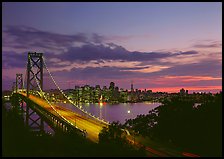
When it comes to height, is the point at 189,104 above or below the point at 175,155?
above

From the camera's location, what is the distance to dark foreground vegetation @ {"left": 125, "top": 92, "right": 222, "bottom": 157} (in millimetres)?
22062

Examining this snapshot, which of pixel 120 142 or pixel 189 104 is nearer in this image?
pixel 120 142

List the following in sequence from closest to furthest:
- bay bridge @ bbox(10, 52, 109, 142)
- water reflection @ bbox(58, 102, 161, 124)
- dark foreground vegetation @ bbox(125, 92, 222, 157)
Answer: dark foreground vegetation @ bbox(125, 92, 222, 157) → bay bridge @ bbox(10, 52, 109, 142) → water reflection @ bbox(58, 102, 161, 124)

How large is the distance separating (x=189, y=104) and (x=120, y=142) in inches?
476

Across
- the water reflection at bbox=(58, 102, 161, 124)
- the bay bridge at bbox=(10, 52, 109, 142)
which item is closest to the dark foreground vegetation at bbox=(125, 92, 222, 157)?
the bay bridge at bbox=(10, 52, 109, 142)

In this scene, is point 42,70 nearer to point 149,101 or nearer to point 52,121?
point 52,121

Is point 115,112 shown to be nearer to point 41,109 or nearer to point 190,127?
point 41,109

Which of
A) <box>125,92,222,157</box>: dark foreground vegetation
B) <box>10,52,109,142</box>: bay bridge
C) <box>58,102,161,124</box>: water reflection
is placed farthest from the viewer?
<box>58,102,161,124</box>: water reflection

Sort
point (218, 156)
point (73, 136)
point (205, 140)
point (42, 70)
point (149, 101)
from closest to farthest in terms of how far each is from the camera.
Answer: point (218, 156) → point (205, 140) → point (73, 136) → point (42, 70) → point (149, 101)

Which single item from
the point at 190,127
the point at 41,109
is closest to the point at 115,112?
the point at 41,109

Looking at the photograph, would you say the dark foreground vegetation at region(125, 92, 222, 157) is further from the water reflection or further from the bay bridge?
the water reflection

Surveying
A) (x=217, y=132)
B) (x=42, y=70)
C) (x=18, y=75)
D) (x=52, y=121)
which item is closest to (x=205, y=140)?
(x=217, y=132)

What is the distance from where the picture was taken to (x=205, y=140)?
73.3 ft

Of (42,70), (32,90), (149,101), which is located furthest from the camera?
(149,101)
